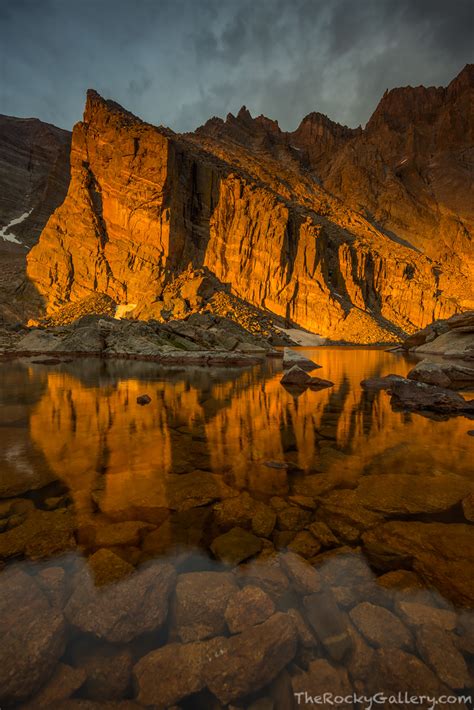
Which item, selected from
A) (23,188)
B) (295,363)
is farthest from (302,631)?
(23,188)

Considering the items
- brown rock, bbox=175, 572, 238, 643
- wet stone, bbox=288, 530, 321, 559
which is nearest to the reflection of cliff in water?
wet stone, bbox=288, 530, 321, 559

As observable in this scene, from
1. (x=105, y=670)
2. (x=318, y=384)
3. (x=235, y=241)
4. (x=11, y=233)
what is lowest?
(x=105, y=670)

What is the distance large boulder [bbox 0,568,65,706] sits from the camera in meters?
1.87

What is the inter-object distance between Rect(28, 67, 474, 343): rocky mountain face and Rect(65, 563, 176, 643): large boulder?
5126 centimetres

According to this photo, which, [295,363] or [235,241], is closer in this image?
[295,363]

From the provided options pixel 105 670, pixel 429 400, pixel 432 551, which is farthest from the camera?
pixel 429 400

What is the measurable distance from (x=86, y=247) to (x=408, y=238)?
89293mm

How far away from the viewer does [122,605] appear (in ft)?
8.02

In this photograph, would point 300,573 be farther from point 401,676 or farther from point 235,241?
point 235,241

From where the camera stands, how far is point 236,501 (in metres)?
4.13

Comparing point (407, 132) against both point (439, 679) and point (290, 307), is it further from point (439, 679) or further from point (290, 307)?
point (439, 679)

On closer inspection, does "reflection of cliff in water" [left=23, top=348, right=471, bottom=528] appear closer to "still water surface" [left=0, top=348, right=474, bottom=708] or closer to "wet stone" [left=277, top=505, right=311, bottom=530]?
"still water surface" [left=0, top=348, right=474, bottom=708]

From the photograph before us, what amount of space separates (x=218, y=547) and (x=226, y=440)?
139 inches

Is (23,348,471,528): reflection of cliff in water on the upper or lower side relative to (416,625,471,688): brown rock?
upper
